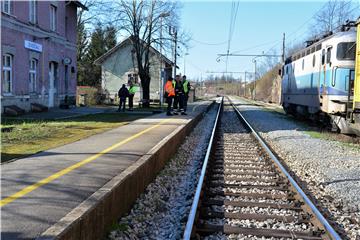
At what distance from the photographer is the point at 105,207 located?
5.50 metres

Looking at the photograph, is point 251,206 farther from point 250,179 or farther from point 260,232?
point 250,179

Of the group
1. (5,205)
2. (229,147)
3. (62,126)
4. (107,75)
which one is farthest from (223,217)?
(107,75)

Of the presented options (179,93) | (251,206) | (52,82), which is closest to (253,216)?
(251,206)

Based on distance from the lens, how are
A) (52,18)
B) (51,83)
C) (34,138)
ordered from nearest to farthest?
(34,138), (51,83), (52,18)

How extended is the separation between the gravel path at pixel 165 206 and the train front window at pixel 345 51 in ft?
24.8

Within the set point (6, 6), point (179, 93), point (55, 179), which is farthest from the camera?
point (179, 93)

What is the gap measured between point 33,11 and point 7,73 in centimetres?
480

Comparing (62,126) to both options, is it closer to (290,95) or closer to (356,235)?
(356,235)

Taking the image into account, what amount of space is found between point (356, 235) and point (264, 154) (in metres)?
6.63

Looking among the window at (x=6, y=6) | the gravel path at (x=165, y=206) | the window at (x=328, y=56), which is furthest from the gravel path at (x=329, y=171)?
the window at (x=6, y=6)

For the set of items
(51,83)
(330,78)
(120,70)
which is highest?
(120,70)

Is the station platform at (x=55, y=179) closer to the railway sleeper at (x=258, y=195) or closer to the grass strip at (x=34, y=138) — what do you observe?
the grass strip at (x=34, y=138)

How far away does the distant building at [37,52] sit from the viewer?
2091cm

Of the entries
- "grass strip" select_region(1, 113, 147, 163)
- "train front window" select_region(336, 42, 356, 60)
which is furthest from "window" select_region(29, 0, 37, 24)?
"train front window" select_region(336, 42, 356, 60)
